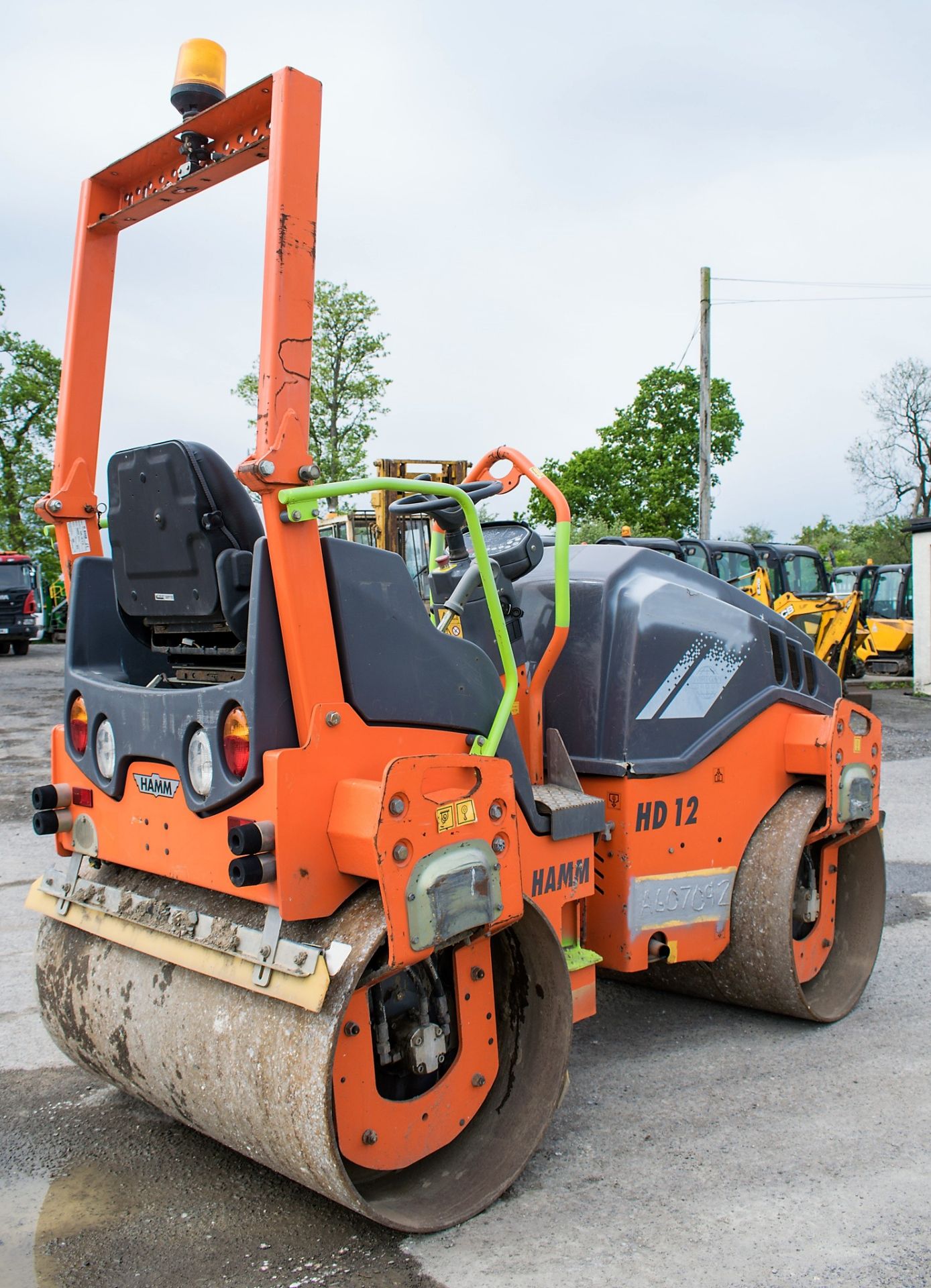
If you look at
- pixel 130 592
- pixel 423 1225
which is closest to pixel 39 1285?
pixel 423 1225

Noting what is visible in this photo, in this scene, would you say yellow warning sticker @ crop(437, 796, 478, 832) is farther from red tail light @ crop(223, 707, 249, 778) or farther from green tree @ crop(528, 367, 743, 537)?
green tree @ crop(528, 367, 743, 537)

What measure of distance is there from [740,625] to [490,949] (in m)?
1.63

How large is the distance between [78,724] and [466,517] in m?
1.30

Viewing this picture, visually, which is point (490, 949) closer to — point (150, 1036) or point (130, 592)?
point (150, 1036)

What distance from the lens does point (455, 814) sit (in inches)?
110

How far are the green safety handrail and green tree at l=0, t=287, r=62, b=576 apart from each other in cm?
3047

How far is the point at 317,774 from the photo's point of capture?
2.71 meters

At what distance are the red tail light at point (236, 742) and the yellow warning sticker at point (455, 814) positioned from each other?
47 cm

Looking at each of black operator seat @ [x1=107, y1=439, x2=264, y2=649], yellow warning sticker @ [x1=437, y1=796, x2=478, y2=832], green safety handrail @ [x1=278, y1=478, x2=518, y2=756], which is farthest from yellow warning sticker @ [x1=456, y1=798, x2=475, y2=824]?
black operator seat @ [x1=107, y1=439, x2=264, y2=649]

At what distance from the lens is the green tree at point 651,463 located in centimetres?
3600

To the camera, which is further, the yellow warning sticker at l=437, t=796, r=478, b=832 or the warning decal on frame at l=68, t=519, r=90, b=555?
the warning decal on frame at l=68, t=519, r=90, b=555

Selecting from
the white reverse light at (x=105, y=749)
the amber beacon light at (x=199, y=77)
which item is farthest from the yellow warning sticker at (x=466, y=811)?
the amber beacon light at (x=199, y=77)

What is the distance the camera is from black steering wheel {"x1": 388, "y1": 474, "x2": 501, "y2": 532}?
3.19 meters

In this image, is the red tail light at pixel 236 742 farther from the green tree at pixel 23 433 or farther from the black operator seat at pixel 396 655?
the green tree at pixel 23 433
